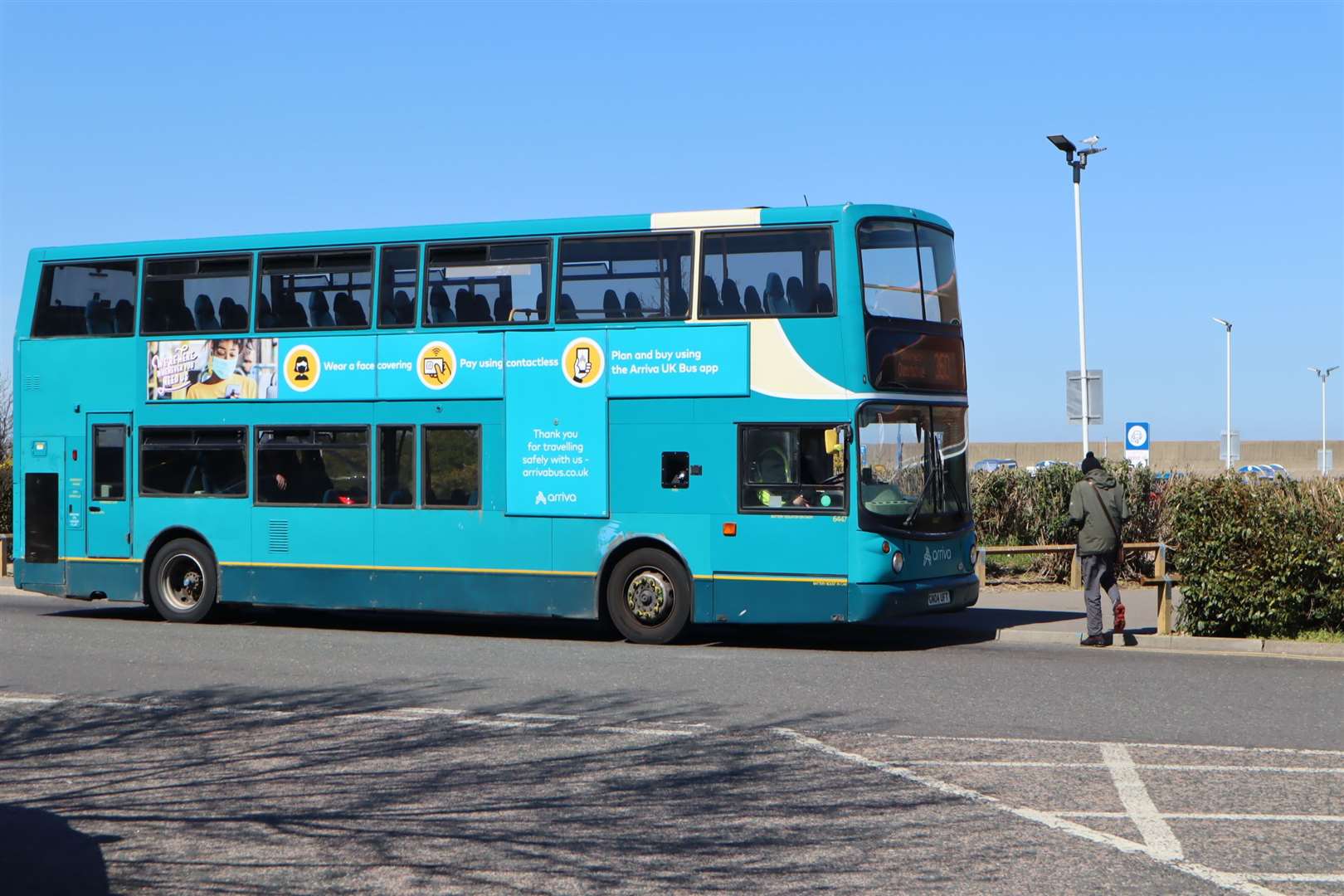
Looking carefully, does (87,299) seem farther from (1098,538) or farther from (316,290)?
(1098,538)

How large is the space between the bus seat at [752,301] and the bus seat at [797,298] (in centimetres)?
30

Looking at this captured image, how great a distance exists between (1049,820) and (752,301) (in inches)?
329

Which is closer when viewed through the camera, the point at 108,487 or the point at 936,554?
the point at 936,554

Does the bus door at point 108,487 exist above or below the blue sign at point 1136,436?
below

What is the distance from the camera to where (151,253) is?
1762 centimetres

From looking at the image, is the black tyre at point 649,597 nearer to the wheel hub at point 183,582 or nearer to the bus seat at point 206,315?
the wheel hub at point 183,582

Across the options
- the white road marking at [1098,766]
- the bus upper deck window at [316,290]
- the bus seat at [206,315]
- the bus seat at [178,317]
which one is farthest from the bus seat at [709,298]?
the white road marking at [1098,766]

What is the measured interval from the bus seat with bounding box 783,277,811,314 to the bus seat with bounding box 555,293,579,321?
7.25 ft

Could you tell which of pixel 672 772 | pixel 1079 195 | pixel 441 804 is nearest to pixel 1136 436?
pixel 1079 195

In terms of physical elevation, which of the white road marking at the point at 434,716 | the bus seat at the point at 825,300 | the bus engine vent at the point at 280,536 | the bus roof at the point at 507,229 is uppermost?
the bus roof at the point at 507,229

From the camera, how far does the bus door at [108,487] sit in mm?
17969

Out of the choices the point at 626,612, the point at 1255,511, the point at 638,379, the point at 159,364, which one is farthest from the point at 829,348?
the point at 159,364

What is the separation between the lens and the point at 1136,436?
27234 mm

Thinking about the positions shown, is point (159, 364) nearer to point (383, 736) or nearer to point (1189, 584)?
point (383, 736)
